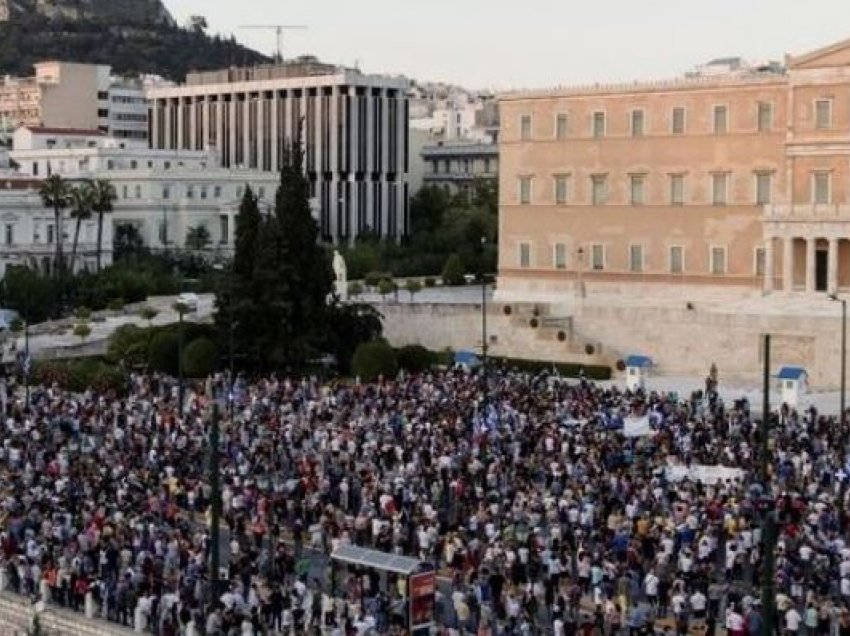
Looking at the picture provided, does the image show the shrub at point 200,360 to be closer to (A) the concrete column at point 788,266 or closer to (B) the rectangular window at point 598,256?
(B) the rectangular window at point 598,256

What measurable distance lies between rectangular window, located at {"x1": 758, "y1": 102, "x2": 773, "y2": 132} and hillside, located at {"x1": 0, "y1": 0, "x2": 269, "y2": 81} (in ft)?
355

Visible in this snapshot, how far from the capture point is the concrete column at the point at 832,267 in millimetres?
56562

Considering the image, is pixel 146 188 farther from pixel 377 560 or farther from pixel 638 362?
pixel 377 560

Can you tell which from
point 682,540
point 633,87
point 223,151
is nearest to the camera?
point 682,540

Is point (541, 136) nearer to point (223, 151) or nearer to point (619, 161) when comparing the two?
point (619, 161)

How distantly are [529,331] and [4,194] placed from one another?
117 ft

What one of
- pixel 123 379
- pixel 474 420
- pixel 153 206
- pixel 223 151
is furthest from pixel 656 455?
pixel 223 151

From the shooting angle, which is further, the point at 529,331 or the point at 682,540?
the point at 529,331

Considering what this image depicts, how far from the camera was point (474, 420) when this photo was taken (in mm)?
37938

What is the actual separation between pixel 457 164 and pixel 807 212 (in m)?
74.5

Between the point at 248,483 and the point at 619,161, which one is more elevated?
the point at 619,161

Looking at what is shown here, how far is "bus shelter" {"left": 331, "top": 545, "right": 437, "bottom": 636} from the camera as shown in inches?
884

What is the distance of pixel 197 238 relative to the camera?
94375 mm

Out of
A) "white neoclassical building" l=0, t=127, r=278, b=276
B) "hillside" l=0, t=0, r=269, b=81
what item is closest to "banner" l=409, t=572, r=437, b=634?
"white neoclassical building" l=0, t=127, r=278, b=276
